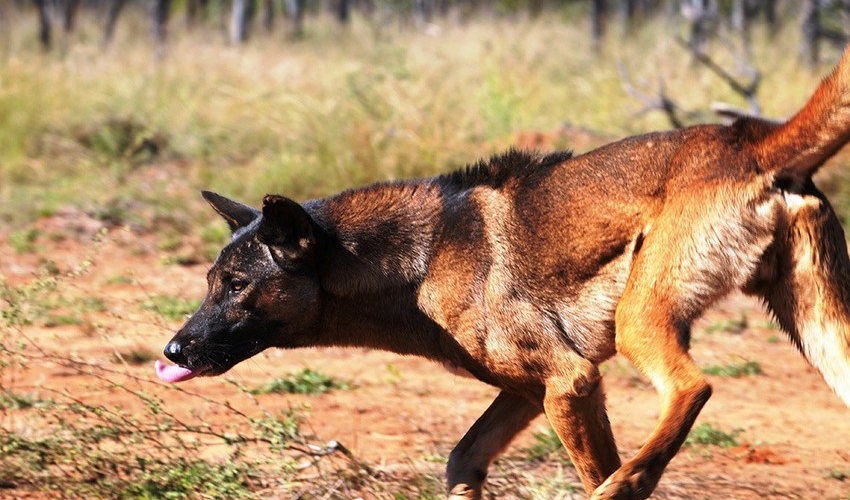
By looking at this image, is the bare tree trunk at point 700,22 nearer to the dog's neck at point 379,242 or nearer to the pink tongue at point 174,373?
the dog's neck at point 379,242

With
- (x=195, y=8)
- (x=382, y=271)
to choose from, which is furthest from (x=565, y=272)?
(x=195, y=8)

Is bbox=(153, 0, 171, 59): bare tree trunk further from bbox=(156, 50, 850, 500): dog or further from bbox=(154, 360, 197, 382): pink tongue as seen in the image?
bbox=(156, 50, 850, 500): dog

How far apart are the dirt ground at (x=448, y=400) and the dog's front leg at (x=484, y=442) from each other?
0.25 m

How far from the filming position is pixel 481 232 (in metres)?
4.43

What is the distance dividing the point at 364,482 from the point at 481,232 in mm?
1115

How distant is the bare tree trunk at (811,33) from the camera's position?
1437cm

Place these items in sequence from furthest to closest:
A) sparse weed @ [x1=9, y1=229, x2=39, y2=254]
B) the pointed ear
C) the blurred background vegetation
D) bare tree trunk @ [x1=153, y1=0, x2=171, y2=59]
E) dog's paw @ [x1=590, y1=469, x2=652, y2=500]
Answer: bare tree trunk @ [x1=153, y1=0, x2=171, y2=59] → the blurred background vegetation → sparse weed @ [x1=9, y1=229, x2=39, y2=254] → the pointed ear → dog's paw @ [x1=590, y1=469, x2=652, y2=500]

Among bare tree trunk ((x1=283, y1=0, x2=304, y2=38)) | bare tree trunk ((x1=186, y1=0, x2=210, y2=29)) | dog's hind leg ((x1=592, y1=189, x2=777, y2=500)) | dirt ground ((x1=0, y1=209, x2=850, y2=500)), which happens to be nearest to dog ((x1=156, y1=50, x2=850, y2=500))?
dog's hind leg ((x1=592, y1=189, x2=777, y2=500))

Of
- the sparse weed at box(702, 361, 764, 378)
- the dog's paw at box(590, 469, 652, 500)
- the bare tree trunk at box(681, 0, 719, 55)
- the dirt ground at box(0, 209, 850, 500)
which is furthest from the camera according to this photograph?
the bare tree trunk at box(681, 0, 719, 55)

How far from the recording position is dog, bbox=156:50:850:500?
3.93 metres

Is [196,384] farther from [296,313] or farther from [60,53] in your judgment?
[60,53]

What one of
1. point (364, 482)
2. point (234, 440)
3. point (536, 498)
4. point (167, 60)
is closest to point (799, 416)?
point (536, 498)

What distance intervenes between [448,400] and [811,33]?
34.1ft

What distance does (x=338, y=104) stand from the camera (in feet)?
37.3
